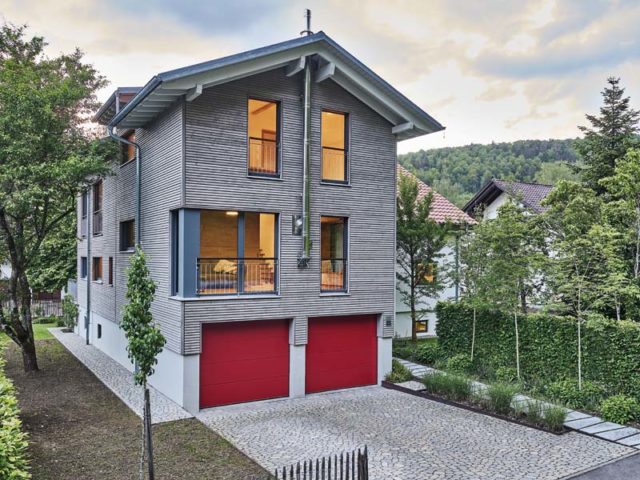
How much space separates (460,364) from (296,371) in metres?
A: 5.29

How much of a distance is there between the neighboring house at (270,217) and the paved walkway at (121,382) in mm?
340

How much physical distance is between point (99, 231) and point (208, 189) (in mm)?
9778

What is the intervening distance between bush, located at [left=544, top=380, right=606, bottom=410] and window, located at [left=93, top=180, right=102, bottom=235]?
53.9 feet

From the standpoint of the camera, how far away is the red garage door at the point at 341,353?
12578 millimetres

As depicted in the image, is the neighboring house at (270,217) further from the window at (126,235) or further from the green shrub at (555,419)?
the green shrub at (555,419)

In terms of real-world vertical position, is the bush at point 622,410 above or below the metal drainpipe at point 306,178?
below

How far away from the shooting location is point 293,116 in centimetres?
1220

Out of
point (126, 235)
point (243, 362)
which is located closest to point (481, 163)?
point (126, 235)

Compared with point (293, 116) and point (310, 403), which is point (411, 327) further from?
point (293, 116)

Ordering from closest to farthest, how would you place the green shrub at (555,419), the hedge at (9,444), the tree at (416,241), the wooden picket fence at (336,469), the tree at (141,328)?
the hedge at (9,444) < the wooden picket fence at (336,469) < the tree at (141,328) < the green shrub at (555,419) < the tree at (416,241)

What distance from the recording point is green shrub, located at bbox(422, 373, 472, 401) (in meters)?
11.5

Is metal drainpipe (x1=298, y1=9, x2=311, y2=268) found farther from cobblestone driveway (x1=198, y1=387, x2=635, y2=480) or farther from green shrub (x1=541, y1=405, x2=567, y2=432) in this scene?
green shrub (x1=541, y1=405, x2=567, y2=432)

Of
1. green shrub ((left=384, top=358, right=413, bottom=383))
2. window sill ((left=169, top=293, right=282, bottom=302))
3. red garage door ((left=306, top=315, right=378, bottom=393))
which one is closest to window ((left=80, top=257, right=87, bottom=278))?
window sill ((left=169, top=293, right=282, bottom=302))

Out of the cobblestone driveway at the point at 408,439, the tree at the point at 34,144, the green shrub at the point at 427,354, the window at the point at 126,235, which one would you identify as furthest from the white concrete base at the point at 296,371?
the tree at the point at 34,144
